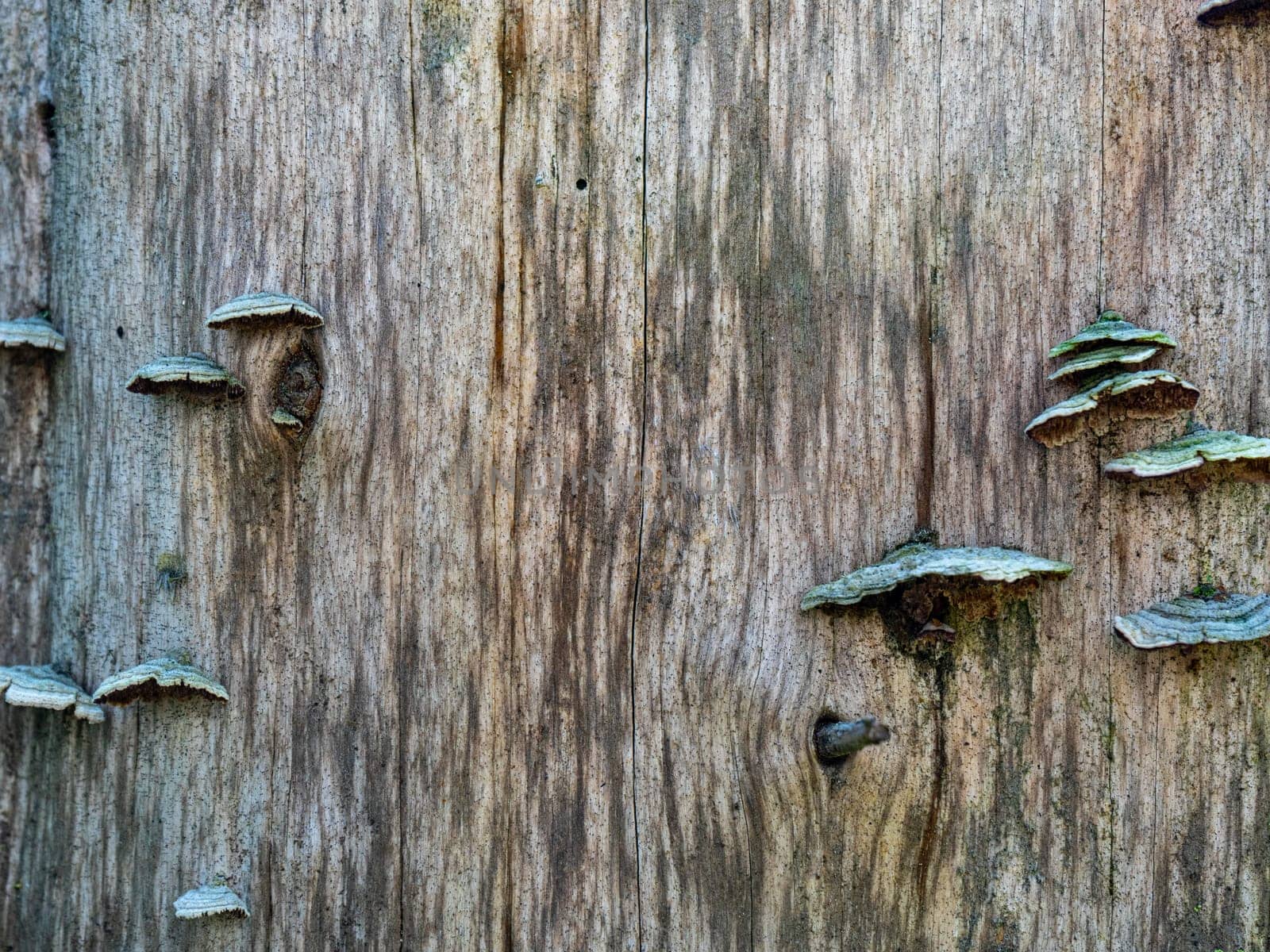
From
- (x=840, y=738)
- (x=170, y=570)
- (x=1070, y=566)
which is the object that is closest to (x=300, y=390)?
(x=170, y=570)

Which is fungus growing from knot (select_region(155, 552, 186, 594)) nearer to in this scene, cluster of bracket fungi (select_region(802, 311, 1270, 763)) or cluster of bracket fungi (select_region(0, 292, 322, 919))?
cluster of bracket fungi (select_region(0, 292, 322, 919))

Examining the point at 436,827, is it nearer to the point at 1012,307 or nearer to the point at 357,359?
the point at 357,359

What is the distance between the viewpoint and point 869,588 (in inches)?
88.5

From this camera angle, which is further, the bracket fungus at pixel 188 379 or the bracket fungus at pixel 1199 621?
the bracket fungus at pixel 188 379

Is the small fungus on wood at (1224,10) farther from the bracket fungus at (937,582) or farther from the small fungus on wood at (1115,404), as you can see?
the bracket fungus at (937,582)

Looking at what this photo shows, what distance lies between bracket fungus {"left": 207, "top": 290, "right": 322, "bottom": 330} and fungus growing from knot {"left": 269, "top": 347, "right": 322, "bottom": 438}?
0.30 ft

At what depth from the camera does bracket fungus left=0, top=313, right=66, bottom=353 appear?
7.99 ft

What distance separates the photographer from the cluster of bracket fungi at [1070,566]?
2.13m

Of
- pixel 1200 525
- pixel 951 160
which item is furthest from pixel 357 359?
pixel 1200 525

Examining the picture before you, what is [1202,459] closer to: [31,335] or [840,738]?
[840,738]

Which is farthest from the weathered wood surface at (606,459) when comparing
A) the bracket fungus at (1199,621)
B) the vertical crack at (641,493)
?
the bracket fungus at (1199,621)

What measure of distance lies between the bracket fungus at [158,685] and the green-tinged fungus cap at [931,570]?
1.74 metres

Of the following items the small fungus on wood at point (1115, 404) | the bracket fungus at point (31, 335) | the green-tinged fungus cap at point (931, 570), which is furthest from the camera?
the bracket fungus at point (31, 335)

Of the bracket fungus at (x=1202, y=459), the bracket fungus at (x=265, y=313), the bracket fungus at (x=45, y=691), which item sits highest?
the bracket fungus at (x=265, y=313)
